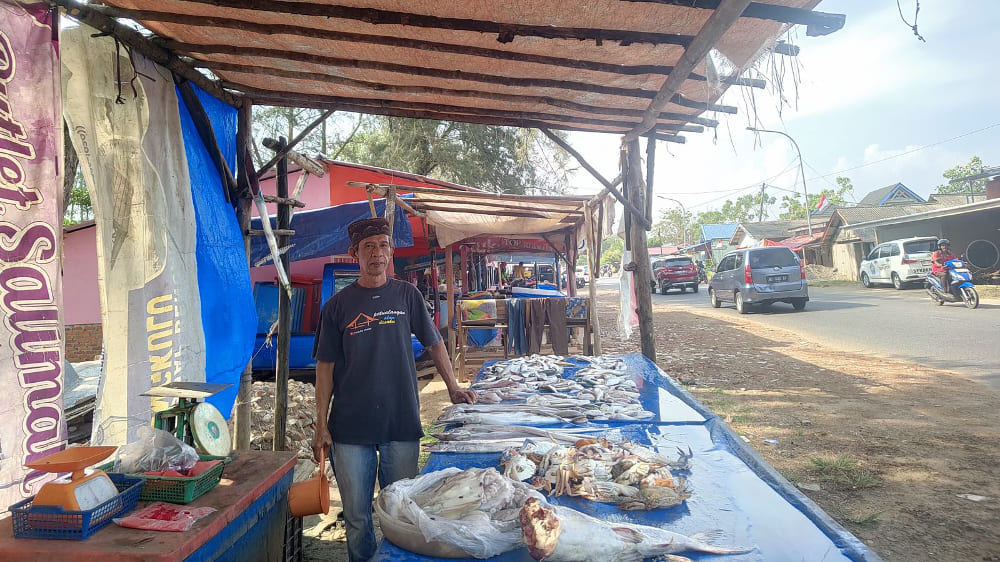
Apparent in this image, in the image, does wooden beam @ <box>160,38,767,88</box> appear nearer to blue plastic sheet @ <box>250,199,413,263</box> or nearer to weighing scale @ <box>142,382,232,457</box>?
weighing scale @ <box>142,382,232,457</box>

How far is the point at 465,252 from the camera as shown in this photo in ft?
38.6

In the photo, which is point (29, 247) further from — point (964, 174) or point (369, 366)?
point (964, 174)

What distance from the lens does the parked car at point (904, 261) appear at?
17.2 metres

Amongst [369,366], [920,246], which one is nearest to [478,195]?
[369,366]

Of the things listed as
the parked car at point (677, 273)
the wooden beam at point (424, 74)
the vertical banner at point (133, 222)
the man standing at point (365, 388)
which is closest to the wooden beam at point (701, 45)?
the wooden beam at point (424, 74)

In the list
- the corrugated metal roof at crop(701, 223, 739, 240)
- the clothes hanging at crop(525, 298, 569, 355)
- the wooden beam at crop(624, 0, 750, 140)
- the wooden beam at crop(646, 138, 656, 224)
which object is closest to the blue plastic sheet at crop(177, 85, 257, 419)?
the wooden beam at crop(624, 0, 750, 140)

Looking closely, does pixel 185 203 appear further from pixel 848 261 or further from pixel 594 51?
pixel 848 261

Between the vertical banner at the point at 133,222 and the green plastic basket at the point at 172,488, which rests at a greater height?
the vertical banner at the point at 133,222

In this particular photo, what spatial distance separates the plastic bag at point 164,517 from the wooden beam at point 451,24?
258 centimetres

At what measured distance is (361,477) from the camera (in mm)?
2775

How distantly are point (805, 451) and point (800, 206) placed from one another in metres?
Answer: 71.4

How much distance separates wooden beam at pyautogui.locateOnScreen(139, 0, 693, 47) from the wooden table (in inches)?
101

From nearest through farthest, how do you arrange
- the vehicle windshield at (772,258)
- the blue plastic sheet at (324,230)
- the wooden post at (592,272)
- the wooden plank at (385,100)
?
the wooden plank at (385,100), the blue plastic sheet at (324,230), the wooden post at (592,272), the vehicle windshield at (772,258)

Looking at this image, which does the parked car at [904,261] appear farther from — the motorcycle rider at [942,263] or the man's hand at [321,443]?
the man's hand at [321,443]
